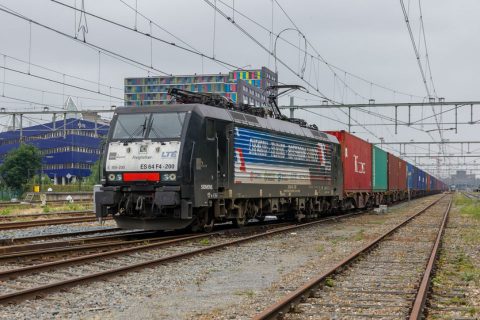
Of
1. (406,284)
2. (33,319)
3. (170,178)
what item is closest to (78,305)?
(33,319)

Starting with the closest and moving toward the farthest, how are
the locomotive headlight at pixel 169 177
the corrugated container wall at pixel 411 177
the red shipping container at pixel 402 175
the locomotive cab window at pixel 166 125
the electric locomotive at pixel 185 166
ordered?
the locomotive headlight at pixel 169 177, the electric locomotive at pixel 185 166, the locomotive cab window at pixel 166 125, the red shipping container at pixel 402 175, the corrugated container wall at pixel 411 177

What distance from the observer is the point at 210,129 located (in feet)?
Result: 49.8

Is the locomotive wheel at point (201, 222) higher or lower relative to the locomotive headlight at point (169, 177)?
lower

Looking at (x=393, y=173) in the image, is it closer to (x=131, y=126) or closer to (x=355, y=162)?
(x=355, y=162)

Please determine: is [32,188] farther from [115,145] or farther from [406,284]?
[406,284]

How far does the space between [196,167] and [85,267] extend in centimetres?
483

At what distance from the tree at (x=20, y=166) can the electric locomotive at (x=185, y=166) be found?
50.3 m

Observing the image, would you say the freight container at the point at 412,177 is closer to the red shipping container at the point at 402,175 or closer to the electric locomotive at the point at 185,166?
the red shipping container at the point at 402,175

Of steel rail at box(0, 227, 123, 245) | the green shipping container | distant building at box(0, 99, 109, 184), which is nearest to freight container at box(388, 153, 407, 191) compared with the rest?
the green shipping container

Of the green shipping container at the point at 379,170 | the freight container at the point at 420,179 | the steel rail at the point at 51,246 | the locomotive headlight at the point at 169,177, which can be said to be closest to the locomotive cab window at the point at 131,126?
the locomotive headlight at the point at 169,177

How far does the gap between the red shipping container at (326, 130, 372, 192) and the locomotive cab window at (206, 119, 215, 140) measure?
12032 mm

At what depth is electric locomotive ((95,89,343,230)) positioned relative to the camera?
14.3 m

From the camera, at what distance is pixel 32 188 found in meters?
59.7

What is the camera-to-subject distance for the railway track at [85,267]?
8.11 meters
